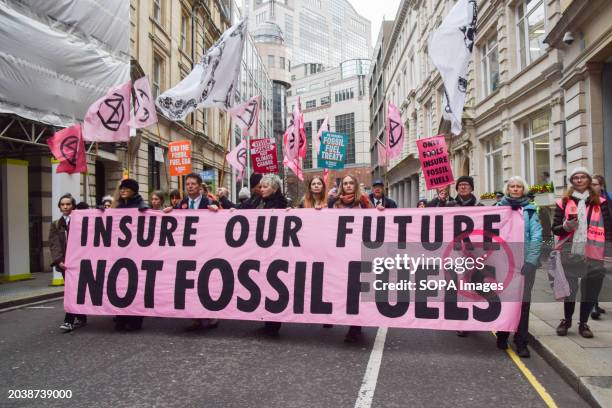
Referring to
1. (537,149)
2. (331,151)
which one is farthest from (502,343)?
(537,149)

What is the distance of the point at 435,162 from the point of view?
384 inches

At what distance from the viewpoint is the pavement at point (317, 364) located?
3.88 meters

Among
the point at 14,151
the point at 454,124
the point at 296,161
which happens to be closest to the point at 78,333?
the point at 454,124

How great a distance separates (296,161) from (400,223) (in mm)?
10713

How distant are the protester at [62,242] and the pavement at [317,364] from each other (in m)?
0.19

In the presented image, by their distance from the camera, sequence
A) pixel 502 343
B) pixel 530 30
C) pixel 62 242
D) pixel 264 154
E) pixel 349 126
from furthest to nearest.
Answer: pixel 349 126
pixel 530 30
pixel 264 154
pixel 62 242
pixel 502 343

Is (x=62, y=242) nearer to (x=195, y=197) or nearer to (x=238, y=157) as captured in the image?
(x=195, y=197)

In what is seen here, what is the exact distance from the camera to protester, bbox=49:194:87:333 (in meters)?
6.17

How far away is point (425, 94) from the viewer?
3031cm

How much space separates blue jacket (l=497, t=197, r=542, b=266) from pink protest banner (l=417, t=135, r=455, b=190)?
430 centimetres

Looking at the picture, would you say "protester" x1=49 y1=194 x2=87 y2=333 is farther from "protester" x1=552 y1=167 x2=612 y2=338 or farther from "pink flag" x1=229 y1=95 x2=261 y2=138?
"pink flag" x1=229 y1=95 x2=261 y2=138

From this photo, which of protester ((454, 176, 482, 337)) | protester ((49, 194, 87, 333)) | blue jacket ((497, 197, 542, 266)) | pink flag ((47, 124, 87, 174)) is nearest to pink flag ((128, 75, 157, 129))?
pink flag ((47, 124, 87, 174))

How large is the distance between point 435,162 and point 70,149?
709 centimetres

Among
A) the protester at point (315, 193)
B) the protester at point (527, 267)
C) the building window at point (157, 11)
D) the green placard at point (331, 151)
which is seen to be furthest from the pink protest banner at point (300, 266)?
the building window at point (157, 11)
